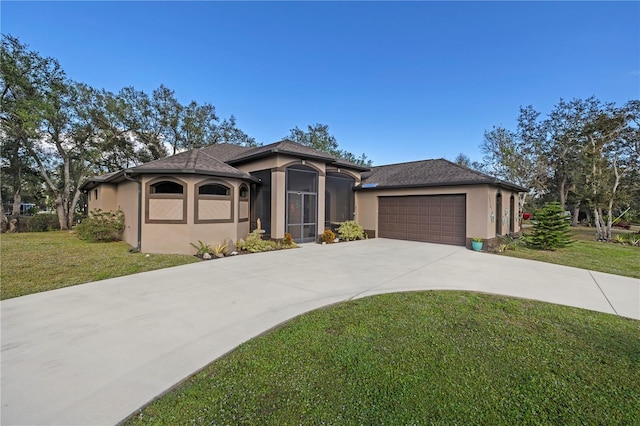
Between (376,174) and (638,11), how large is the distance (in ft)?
36.4

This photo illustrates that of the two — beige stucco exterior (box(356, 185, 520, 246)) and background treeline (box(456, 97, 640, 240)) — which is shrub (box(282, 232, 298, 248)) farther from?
background treeline (box(456, 97, 640, 240))

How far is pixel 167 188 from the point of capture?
33.5ft

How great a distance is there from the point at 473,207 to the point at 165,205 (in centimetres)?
1206

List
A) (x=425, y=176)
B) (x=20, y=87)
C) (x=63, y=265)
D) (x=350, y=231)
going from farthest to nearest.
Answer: (x=20, y=87), (x=350, y=231), (x=425, y=176), (x=63, y=265)

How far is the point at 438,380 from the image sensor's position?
2578 mm

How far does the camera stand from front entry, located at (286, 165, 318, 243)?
11.8m

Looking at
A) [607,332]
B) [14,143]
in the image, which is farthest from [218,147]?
[607,332]

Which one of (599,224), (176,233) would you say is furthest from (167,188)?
(599,224)

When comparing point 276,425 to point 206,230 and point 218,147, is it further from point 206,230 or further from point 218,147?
point 218,147

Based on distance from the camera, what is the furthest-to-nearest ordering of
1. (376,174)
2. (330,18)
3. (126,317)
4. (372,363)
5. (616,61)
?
(376,174) < (330,18) < (616,61) < (126,317) < (372,363)

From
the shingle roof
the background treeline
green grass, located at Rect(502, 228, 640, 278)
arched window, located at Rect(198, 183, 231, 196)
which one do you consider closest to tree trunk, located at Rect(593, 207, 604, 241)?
the background treeline

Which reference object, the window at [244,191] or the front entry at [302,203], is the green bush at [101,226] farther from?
the front entry at [302,203]

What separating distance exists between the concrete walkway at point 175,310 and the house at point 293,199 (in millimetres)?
2705

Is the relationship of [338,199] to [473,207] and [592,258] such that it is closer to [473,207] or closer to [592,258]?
[473,207]
